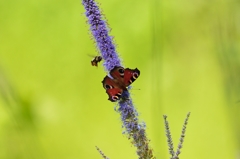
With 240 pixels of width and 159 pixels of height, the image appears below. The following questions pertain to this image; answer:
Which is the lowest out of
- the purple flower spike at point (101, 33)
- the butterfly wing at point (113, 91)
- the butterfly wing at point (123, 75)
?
the butterfly wing at point (113, 91)

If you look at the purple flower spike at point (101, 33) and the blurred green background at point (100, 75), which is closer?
the purple flower spike at point (101, 33)

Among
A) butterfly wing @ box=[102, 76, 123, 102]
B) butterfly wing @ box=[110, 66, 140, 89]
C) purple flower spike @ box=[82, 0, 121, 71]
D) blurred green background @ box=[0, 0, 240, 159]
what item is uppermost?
blurred green background @ box=[0, 0, 240, 159]

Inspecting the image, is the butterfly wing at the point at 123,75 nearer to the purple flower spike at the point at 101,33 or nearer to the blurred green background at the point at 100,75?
the purple flower spike at the point at 101,33

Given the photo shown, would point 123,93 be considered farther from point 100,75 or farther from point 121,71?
point 100,75

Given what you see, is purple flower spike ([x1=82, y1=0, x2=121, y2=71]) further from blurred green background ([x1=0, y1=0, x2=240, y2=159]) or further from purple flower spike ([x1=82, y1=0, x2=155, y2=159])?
blurred green background ([x1=0, y1=0, x2=240, y2=159])

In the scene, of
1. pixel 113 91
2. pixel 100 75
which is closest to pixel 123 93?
pixel 113 91

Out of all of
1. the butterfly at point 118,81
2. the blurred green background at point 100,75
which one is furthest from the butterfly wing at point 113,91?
the blurred green background at point 100,75

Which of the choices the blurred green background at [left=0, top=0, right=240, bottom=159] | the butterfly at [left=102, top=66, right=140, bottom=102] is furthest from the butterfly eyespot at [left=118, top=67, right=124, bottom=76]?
the blurred green background at [left=0, top=0, right=240, bottom=159]

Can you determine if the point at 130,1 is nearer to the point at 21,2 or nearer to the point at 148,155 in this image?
the point at 21,2

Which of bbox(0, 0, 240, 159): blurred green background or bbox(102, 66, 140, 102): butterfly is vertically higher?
bbox(0, 0, 240, 159): blurred green background
